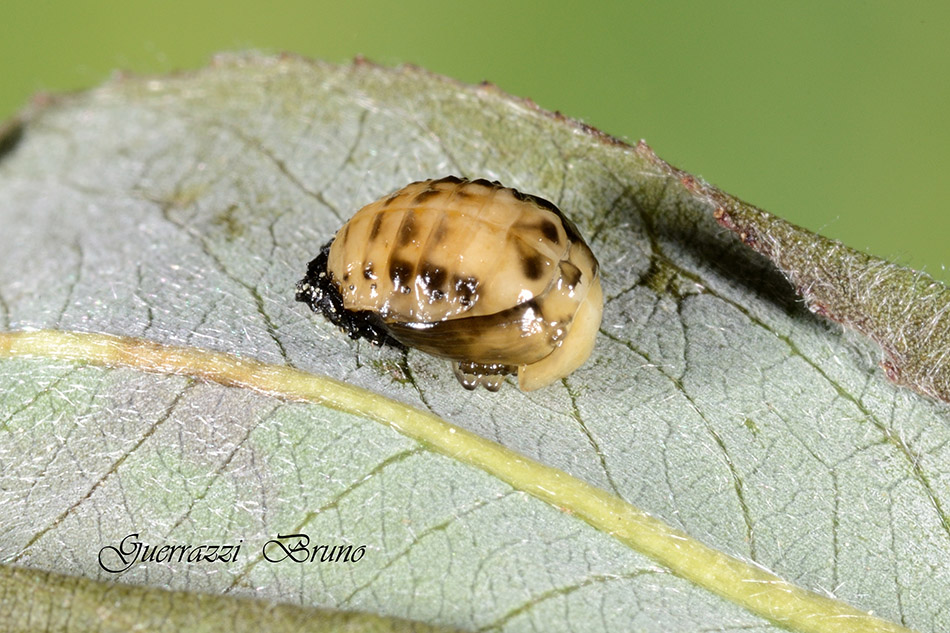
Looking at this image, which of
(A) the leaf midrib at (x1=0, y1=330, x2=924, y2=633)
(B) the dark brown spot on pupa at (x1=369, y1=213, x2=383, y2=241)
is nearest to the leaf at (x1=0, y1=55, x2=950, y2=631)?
(A) the leaf midrib at (x1=0, y1=330, x2=924, y2=633)

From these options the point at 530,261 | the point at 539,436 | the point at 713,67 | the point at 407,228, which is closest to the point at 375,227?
the point at 407,228

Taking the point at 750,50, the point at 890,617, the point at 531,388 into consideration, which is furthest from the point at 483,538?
the point at 750,50

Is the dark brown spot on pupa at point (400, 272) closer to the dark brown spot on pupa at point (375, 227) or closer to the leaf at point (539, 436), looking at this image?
the dark brown spot on pupa at point (375, 227)

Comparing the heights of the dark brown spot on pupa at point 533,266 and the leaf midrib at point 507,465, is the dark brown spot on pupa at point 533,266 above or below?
above

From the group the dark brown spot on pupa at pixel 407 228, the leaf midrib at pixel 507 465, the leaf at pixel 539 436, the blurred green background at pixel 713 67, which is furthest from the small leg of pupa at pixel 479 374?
the blurred green background at pixel 713 67

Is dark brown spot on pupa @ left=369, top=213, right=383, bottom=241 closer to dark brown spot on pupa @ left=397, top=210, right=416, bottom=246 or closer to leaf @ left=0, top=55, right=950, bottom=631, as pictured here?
dark brown spot on pupa @ left=397, top=210, right=416, bottom=246

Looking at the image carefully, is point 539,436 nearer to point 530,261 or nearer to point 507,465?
point 507,465
